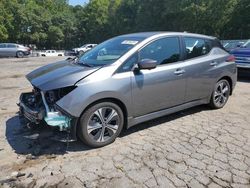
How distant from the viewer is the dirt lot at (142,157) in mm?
3357

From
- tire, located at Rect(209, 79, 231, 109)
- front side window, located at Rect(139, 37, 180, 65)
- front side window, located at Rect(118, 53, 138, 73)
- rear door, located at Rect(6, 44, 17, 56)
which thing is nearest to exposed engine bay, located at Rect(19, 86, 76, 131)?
front side window, located at Rect(118, 53, 138, 73)

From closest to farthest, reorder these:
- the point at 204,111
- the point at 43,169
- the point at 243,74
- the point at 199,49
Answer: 1. the point at 43,169
2. the point at 199,49
3. the point at 204,111
4. the point at 243,74

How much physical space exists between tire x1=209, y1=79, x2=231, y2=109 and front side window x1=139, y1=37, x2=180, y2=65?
4.63ft

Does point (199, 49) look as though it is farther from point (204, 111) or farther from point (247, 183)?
point (247, 183)

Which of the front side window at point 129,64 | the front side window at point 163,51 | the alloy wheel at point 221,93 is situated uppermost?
the front side window at point 163,51

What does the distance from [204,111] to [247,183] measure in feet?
8.99

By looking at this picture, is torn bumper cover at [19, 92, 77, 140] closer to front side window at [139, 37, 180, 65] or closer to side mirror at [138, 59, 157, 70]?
side mirror at [138, 59, 157, 70]

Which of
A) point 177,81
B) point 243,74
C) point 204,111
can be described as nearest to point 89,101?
point 177,81

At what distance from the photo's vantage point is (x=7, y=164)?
3736mm

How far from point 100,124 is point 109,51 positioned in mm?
1366

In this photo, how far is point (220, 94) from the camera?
6012mm

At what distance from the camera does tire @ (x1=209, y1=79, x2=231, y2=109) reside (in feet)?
19.2

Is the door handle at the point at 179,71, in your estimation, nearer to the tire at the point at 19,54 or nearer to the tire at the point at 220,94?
the tire at the point at 220,94

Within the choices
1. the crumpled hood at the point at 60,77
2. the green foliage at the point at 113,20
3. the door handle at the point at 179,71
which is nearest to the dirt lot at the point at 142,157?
the crumpled hood at the point at 60,77
